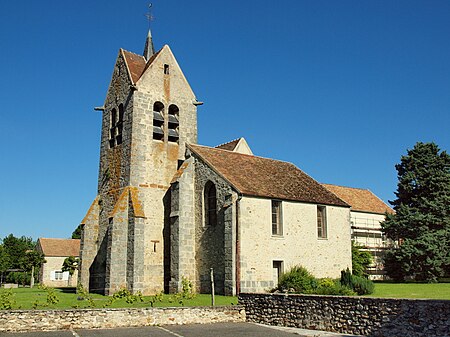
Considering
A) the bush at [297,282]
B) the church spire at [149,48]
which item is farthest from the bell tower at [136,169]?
the bush at [297,282]

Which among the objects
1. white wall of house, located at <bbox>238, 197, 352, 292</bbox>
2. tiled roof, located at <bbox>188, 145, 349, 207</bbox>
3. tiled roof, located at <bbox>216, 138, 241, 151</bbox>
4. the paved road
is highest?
tiled roof, located at <bbox>216, 138, 241, 151</bbox>

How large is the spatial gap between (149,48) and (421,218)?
2463cm

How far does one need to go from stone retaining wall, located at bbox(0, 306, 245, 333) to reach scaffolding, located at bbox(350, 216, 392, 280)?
27165 millimetres

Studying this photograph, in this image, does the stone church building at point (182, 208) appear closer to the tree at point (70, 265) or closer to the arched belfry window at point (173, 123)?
the arched belfry window at point (173, 123)

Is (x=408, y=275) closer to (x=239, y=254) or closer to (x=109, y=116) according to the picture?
(x=239, y=254)

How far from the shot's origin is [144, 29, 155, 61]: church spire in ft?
119

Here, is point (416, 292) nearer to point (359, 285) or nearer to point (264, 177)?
point (359, 285)

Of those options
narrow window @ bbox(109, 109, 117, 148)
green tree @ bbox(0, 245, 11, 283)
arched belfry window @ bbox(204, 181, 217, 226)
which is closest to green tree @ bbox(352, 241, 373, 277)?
arched belfry window @ bbox(204, 181, 217, 226)

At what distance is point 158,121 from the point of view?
31.0 metres

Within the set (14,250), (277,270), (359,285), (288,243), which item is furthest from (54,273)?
(359,285)

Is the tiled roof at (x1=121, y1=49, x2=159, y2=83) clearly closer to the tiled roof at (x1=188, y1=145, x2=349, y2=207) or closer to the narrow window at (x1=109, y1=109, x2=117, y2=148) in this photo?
the narrow window at (x1=109, y1=109, x2=117, y2=148)

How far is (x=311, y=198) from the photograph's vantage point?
94.2 ft

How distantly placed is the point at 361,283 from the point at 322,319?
727cm

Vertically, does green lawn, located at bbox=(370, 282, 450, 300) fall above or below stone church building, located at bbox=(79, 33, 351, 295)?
below
